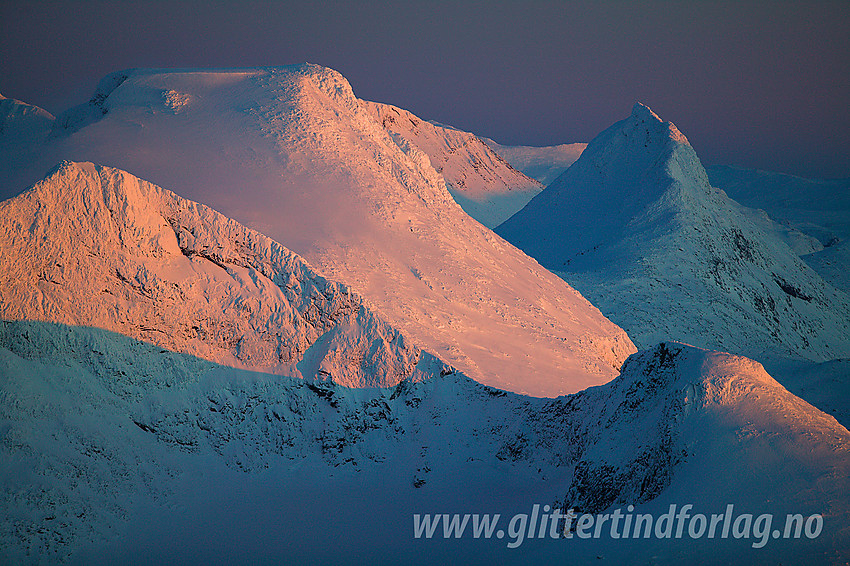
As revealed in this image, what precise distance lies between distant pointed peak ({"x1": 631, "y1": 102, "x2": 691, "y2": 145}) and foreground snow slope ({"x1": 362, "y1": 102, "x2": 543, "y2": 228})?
39.2m

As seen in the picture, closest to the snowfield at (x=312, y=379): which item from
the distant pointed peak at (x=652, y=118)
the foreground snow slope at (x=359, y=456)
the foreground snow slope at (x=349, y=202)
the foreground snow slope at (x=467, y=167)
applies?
the foreground snow slope at (x=359, y=456)

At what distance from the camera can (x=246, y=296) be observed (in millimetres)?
22672

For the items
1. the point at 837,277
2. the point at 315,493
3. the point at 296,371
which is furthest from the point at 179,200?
the point at 837,277

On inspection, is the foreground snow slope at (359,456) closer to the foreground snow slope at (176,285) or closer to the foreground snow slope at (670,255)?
the foreground snow slope at (176,285)

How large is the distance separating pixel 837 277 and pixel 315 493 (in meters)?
84.3

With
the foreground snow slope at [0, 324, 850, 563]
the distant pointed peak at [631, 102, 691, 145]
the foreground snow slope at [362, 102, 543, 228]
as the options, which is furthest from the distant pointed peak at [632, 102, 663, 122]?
the foreground snow slope at [0, 324, 850, 563]

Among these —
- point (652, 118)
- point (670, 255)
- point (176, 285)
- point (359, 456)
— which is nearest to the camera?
point (176, 285)

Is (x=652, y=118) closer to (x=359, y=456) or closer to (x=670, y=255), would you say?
(x=670, y=255)

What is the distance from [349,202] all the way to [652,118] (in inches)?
2231

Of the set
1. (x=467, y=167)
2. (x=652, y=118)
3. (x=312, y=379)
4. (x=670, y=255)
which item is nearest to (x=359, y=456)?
(x=312, y=379)

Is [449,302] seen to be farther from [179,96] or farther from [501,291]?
[179,96]

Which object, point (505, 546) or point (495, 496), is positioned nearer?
point (505, 546)

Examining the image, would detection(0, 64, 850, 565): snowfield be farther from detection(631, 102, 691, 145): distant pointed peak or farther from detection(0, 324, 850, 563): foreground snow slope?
detection(631, 102, 691, 145): distant pointed peak

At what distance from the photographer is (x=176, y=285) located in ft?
71.3
